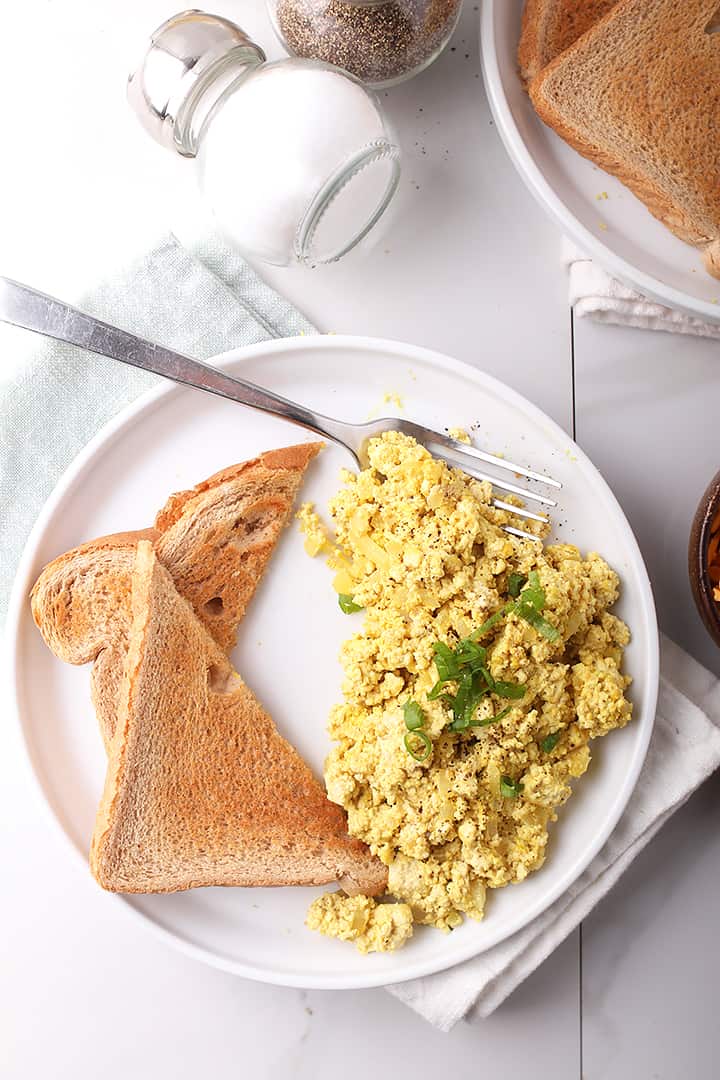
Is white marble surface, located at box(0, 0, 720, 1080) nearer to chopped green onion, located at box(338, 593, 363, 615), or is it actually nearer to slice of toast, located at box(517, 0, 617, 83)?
slice of toast, located at box(517, 0, 617, 83)

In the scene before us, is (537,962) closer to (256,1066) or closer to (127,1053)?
(256,1066)

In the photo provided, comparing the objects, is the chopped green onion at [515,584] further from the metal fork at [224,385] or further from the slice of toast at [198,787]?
the slice of toast at [198,787]

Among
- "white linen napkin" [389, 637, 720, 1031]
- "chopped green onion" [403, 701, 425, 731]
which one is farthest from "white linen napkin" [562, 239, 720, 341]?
"chopped green onion" [403, 701, 425, 731]

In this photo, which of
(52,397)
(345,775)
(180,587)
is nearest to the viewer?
(345,775)

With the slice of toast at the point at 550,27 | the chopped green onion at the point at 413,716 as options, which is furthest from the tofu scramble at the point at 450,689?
the slice of toast at the point at 550,27

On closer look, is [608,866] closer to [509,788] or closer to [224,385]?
[509,788]

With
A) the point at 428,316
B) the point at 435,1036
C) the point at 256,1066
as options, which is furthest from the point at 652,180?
the point at 256,1066

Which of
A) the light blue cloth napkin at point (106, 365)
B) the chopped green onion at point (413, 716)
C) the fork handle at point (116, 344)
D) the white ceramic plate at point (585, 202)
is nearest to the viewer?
the chopped green onion at point (413, 716)
